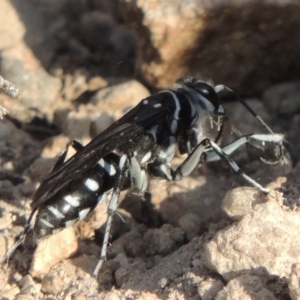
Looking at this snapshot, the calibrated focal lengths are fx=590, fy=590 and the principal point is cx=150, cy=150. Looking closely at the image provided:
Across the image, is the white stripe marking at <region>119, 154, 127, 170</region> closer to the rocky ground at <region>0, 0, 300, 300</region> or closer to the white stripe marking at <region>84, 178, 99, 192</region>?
the white stripe marking at <region>84, 178, 99, 192</region>

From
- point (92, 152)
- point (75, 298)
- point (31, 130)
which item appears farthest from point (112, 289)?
point (31, 130)

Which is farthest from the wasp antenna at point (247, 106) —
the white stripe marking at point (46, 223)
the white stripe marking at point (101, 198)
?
the white stripe marking at point (46, 223)

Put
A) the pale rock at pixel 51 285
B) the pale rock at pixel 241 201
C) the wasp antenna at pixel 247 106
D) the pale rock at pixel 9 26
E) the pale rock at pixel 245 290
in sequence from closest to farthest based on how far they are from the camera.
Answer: the pale rock at pixel 245 290, the pale rock at pixel 241 201, the pale rock at pixel 51 285, the wasp antenna at pixel 247 106, the pale rock at pixel 9 26

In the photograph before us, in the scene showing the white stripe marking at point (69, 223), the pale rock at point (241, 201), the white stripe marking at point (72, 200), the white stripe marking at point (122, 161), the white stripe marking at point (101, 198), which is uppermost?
the white stripe marking at point (72, 200)

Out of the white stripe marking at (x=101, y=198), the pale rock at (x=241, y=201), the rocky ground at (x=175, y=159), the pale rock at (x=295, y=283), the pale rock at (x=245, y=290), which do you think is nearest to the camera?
the pale rock at (x=295, y=283)

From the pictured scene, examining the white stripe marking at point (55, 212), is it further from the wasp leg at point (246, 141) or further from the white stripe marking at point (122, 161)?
the wasp leg at point (246, 141)

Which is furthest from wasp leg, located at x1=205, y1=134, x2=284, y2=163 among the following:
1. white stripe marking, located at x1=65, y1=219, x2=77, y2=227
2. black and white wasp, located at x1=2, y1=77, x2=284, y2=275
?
white stripe marking, located at x1=65, y1=219, x2=77, y2=227

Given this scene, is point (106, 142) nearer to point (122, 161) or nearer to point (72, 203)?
point (122, 161)
